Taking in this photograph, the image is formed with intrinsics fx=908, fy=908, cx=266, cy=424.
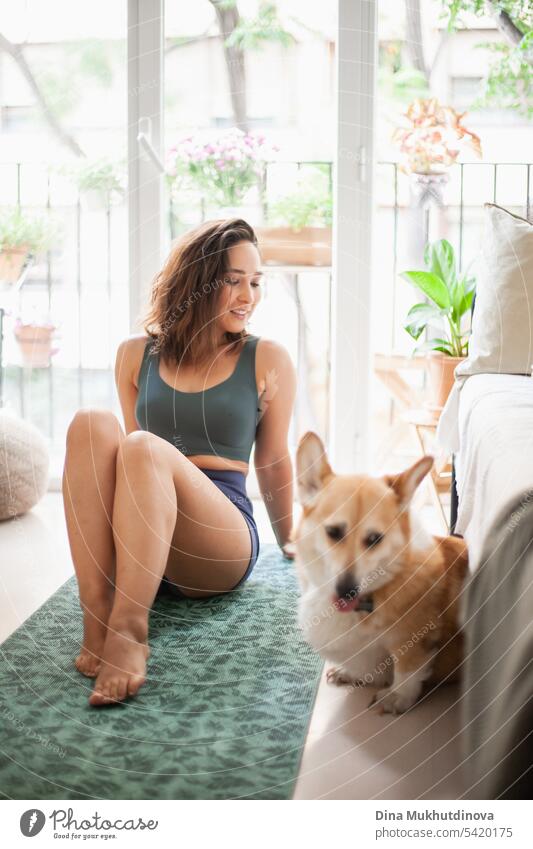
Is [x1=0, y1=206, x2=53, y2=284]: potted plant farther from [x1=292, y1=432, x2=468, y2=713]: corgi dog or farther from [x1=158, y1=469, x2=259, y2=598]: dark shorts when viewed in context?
[x1=292, y1=432, x2=468, y2=713]: corgi dog

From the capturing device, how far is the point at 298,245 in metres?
1.50

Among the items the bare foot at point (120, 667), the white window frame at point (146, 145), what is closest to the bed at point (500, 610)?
the bare foot at point (120, 667)

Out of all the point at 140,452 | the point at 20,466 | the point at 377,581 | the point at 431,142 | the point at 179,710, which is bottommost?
the point at 179,710

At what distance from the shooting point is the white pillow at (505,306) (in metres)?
1.44

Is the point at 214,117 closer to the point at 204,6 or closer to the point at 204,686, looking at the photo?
the point at 204,6

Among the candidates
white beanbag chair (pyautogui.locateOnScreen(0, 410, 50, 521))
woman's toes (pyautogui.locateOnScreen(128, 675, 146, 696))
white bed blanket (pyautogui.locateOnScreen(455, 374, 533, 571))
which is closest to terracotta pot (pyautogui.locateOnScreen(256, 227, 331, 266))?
white bed blanket (pyautogui.locateOnScreen(455, 374, 533, 571))

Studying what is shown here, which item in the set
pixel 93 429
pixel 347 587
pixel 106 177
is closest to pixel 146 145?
pixel 106 177

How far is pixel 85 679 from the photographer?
1.32m

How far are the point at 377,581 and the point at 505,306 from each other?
0.55 metres

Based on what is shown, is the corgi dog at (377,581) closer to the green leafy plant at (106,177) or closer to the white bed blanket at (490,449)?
the white bed blanket at (490,449)

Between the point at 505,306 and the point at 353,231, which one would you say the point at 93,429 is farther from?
the point at 505,306

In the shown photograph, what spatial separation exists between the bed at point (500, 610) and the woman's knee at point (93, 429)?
0.54 meters
